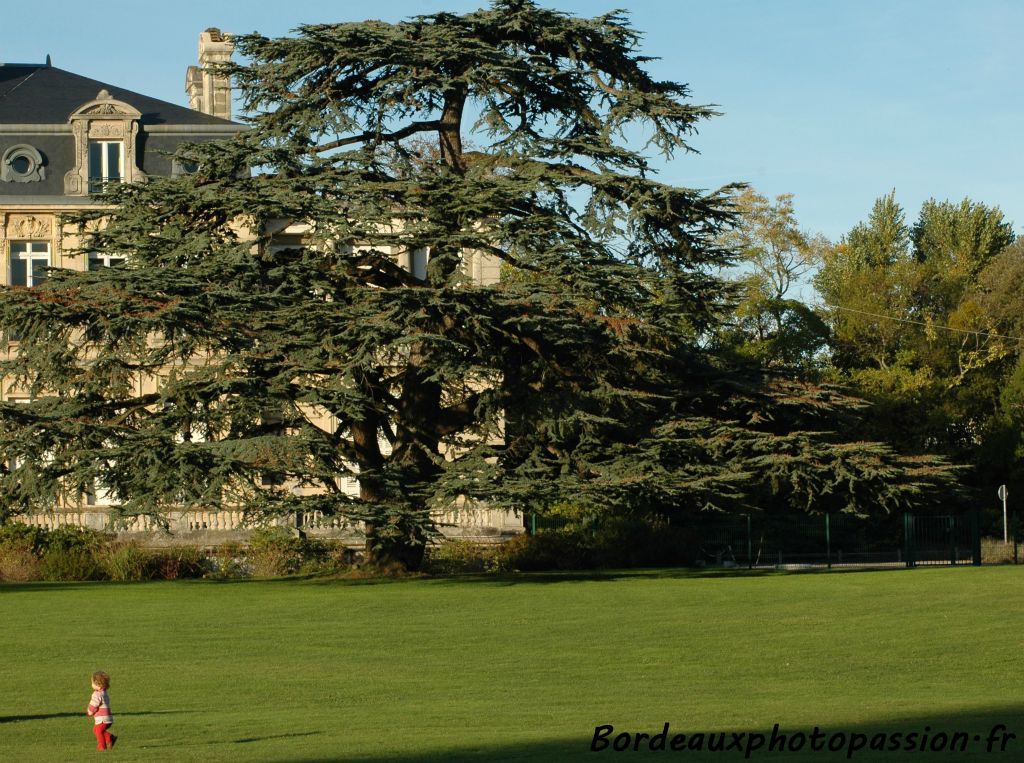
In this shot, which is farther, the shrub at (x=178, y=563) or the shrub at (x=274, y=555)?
the shrub at (x=274, y=555)

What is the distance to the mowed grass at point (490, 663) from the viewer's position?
12.4 m

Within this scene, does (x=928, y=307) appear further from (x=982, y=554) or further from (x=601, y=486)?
(x=601, y=486)

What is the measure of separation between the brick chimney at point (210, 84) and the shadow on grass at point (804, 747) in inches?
1579

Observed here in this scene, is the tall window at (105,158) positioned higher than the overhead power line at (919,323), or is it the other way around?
the tall window at (105,158)

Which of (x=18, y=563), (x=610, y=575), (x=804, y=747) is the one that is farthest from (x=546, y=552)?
(x=804, y=747)

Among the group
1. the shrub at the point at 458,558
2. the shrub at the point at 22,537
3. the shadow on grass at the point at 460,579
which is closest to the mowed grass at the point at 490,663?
the shadow on grass at the point at 460,579

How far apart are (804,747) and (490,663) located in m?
7.47

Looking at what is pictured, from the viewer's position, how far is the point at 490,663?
18.3m

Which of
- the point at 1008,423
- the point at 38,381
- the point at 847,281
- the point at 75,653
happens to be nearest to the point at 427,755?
the point at 75,653

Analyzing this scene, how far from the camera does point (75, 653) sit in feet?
62.7

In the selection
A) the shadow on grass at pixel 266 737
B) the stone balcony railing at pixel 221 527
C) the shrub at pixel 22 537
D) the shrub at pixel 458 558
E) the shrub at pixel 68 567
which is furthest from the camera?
the stone balcony railing at pixel 221 527

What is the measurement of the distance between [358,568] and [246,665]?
14.1 m

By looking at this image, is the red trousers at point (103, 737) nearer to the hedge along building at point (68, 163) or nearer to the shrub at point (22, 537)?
the shrub at point (22, 537)

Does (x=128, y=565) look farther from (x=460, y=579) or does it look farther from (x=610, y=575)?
(x=610, y=575)
